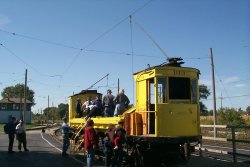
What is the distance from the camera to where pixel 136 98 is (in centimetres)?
1347

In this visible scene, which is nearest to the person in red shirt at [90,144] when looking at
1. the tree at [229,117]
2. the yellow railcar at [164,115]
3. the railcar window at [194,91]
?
the yellow railcar at [164,115]

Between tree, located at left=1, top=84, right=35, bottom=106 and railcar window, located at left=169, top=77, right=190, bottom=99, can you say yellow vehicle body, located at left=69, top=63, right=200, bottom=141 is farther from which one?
tree, located at left=1, top=84, right=35, bottom=106

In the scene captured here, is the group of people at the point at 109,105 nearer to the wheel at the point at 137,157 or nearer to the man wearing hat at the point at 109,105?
the man wearing hat at the point at 109,105

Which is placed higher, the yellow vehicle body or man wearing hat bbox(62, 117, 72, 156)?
the yellow vehicle body

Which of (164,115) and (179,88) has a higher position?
(179,88)

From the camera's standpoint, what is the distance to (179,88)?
13.0 m

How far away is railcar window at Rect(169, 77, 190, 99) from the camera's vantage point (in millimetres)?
12766

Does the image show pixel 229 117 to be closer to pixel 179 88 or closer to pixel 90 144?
pixel 179 88

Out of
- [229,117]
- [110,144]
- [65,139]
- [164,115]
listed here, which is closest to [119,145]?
[110,144]

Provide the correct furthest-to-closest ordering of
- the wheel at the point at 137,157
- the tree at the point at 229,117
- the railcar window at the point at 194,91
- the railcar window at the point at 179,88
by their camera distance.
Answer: the tree at the point at 229,117, the railcar window at the point at 194,91, the railcar window at the point at 179,88, the wheel at the point at 137,157

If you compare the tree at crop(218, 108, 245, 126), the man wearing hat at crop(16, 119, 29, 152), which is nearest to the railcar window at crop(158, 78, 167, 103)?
the man wearing hat at crop(16, 119, 29, 152)

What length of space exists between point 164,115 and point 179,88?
123cm

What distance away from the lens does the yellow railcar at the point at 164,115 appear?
40.4 feet

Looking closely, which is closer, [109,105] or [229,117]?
[109,105]
